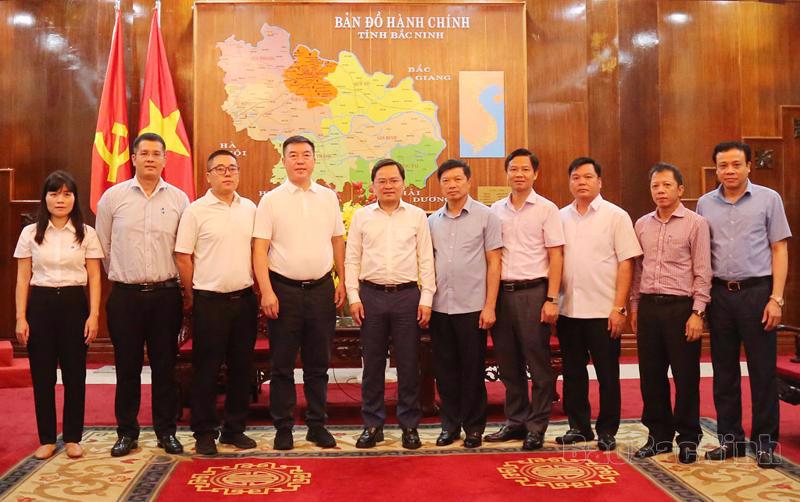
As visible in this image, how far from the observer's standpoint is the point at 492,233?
11.2 feet

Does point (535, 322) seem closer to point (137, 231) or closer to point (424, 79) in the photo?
point (137, 231)

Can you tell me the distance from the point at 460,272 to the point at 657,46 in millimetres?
3903

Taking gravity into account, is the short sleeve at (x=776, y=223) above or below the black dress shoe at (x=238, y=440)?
above

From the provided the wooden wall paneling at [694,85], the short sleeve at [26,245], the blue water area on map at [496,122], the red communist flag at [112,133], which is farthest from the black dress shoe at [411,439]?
the wooden wall paneling at [694,85]

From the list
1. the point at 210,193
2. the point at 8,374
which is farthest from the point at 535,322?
the point at 8,374

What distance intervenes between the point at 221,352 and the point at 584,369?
70.5 inches

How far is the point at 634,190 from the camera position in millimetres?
6074

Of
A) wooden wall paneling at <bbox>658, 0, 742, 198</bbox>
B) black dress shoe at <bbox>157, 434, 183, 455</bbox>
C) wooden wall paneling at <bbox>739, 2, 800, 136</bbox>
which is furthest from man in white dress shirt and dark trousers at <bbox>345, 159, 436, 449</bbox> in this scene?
wooden wall paneling at <bbox>739, 2, 800, 136</bbox>

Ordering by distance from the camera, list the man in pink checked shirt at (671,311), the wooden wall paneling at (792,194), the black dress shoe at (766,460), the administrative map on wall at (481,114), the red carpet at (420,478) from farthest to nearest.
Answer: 1. the wooden wall paneling at (792,194)
2. the administrative map on wall at (481,114)
3. the man in pink checked shirt at (671,311)
4. the black dress shoe at (766,460)
5. the red carpet at (420,478)

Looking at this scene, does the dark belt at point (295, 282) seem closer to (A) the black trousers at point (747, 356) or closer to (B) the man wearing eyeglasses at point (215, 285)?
(B) the man wearing eyeglasses at point (215, 285)

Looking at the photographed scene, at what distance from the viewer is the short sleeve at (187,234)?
10.7 ft

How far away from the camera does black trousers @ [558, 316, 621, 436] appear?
334 centimetres

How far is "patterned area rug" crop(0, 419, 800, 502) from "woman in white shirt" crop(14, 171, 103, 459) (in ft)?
0.75

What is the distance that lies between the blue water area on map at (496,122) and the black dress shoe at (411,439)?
3.18 meters
